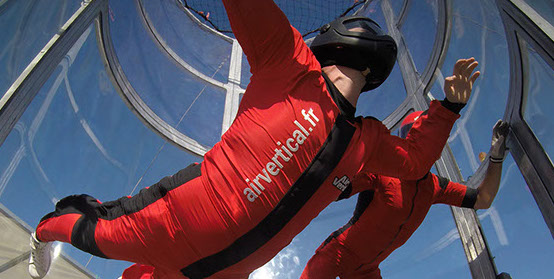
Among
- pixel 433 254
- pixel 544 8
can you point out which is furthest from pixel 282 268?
pixel 544 8

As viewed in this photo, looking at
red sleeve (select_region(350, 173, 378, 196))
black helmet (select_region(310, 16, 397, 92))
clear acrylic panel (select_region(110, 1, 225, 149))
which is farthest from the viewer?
clear acrylic panel (select_region(110, 1, 225, 149))

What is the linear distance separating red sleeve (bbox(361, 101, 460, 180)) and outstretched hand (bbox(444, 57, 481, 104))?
0.04 m

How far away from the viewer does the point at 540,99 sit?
118 centimetres

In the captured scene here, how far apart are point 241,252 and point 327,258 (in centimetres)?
89

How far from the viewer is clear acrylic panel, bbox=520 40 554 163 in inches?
44.4

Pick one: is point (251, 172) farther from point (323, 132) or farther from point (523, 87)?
point (523, 87)

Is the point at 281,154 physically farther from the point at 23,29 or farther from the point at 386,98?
the point at 386,98

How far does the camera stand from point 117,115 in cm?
234

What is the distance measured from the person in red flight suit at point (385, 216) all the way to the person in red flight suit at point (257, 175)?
68 cm

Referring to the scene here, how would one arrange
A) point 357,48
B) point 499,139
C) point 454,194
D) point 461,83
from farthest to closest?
1. point 454,194
2. point 499,139
3. point 461,83
4. point 357,48

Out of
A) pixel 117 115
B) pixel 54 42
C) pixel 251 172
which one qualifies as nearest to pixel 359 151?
pixel 251 172

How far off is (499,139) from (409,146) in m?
0.66

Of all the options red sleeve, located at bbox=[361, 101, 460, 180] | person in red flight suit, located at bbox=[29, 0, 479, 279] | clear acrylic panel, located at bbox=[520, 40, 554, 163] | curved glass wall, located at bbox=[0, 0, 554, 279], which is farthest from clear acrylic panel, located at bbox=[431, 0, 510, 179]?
person in red flight suit, located at bbox=[29, 0, 479, 279]

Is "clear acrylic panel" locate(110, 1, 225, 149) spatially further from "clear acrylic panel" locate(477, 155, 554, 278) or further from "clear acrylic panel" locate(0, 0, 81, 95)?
"clear acrylic panel" locate(477, 155, 554, 278)
